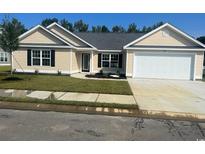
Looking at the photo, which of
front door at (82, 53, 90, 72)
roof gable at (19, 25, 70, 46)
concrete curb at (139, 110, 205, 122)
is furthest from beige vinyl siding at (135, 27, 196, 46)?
concrete curb at (139, 110, 205, 122)

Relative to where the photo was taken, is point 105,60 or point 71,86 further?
point 105,60

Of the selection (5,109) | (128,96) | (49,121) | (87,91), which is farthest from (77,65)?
(49,121)

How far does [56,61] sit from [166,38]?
35.2ft

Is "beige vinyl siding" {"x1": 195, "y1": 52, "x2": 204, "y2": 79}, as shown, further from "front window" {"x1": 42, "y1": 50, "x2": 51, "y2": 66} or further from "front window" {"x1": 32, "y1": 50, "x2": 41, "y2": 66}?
"front window" {"x1": 32, "y1": 50, "x2": 41, "y2": 66}

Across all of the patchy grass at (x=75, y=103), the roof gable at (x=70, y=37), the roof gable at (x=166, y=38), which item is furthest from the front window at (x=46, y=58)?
the patchy grass at (x=75, y=103)

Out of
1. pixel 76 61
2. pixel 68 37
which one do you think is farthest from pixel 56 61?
pixel 68 37

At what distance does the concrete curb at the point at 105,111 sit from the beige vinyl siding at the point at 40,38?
12.3 metres

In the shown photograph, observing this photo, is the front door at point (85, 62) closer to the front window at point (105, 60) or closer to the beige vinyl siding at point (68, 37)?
the front window at point (105, 60)

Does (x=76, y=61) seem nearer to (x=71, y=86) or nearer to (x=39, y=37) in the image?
(x=39, y=37)

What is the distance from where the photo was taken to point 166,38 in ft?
64.5

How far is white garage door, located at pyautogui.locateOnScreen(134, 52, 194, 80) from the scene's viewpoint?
19.5 meters

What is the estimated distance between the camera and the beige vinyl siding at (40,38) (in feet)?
65.0

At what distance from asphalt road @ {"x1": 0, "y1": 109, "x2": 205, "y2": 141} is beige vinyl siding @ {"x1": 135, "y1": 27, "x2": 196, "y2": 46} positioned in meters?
14.1
